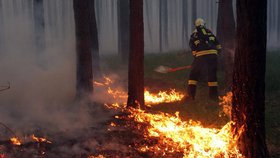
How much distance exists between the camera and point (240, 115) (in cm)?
522

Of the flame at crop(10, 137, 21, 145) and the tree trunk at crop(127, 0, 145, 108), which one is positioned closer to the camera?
the flame at crop(10, 137, 21, 145)

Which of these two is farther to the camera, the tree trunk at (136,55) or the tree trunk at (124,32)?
the tree trunk at (124,32)

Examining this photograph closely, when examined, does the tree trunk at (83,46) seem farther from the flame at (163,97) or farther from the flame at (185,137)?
the flame at (163,97)

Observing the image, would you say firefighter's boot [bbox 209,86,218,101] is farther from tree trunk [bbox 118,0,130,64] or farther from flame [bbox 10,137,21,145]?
tree trunk [bbox 118,0,130,64]

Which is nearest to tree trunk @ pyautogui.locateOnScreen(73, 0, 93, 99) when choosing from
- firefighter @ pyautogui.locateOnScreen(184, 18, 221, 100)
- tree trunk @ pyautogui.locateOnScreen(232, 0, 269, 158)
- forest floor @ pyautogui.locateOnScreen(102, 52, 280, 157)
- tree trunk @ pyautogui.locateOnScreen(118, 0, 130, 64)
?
forest floor @ pyautogui.locateOnScreen(102, 52, 280, 157)

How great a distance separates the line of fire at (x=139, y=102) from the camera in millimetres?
5098

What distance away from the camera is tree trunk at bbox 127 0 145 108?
850cm

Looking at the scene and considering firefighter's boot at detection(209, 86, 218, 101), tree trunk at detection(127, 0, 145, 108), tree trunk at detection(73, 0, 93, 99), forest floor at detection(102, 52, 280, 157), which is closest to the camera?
forest floor at detection(102, 52, 280, 157)

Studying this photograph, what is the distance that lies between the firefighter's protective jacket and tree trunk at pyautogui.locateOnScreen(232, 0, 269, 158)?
181 inches

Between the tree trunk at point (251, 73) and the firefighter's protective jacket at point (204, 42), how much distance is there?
4.60 m

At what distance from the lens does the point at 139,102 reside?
8.80 m

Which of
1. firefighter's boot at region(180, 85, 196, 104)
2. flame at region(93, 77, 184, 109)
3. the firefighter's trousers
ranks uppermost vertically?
the firefighter's trousers

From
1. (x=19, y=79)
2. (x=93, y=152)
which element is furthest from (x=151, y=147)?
(x=19, y=79)

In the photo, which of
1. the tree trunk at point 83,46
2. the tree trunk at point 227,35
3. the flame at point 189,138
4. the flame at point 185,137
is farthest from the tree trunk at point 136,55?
the tree trunk at point 227,35
